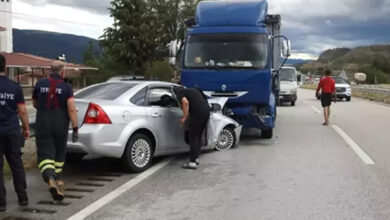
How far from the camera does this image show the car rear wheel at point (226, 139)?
441 inches

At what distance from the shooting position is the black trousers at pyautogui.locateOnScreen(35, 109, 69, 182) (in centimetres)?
673

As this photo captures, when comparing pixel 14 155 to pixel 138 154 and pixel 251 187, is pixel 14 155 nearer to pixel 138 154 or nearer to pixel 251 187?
pixel 138 154

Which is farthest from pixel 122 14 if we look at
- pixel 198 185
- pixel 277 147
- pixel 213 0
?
pixel 198 185

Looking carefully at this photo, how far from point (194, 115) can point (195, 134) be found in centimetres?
36

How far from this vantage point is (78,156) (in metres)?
9.59

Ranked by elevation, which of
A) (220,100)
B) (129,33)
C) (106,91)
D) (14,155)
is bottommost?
(14,155)

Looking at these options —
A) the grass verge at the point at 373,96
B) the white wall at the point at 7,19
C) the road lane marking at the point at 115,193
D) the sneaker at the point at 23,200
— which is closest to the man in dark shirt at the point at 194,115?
the road lane marking at the point at 115,193

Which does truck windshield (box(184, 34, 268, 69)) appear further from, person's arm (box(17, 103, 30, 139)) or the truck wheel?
person's arm (box(17, 103, 30, 139))

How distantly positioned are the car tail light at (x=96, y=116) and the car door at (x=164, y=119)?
1.03 metres

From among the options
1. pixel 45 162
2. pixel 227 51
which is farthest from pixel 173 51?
pixel 45 162

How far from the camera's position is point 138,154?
863cm

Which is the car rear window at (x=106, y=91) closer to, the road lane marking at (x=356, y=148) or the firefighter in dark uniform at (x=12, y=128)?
Answer: the firefighter in dark uniform at (x=12, y=128)

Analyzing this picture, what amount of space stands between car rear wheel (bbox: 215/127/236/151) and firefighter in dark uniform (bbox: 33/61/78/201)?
4804 millimetres

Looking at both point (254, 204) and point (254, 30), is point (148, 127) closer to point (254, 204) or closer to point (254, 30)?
point (254, 204)
